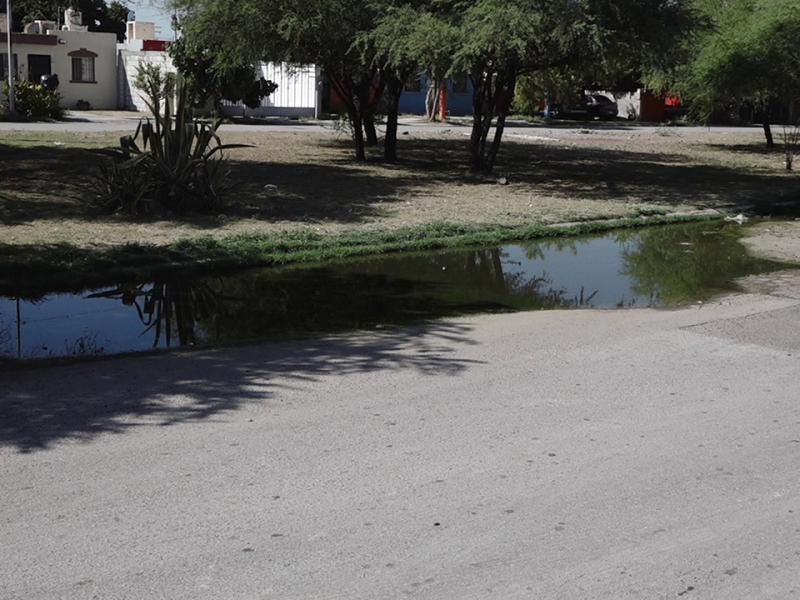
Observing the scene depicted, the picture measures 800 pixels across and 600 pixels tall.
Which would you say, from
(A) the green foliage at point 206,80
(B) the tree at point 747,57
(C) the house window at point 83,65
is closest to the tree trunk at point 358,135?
(B) the tree at point 747,57

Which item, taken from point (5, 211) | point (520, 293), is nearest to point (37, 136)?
point (5, 211)

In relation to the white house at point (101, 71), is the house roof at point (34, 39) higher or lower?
higher

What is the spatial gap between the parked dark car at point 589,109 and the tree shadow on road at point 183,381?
44336 millimetres

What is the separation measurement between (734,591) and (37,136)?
83.6 feet

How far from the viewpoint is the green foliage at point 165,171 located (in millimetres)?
15250

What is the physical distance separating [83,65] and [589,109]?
24362mm

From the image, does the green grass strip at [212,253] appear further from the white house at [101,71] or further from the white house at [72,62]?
the white house at [72,62]

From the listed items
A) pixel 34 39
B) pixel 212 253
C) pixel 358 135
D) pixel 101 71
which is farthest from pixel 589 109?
pixel 212 253

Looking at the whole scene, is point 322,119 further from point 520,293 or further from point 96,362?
point 96,362

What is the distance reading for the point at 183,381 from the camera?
7.58m

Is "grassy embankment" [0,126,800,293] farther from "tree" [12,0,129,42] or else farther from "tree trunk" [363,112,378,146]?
"tree" [12,0,129,42]

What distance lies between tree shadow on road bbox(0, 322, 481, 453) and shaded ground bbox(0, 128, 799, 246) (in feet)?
18.8

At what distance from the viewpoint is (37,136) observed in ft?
88.3

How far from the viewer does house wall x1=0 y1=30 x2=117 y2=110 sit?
41.8 metres
